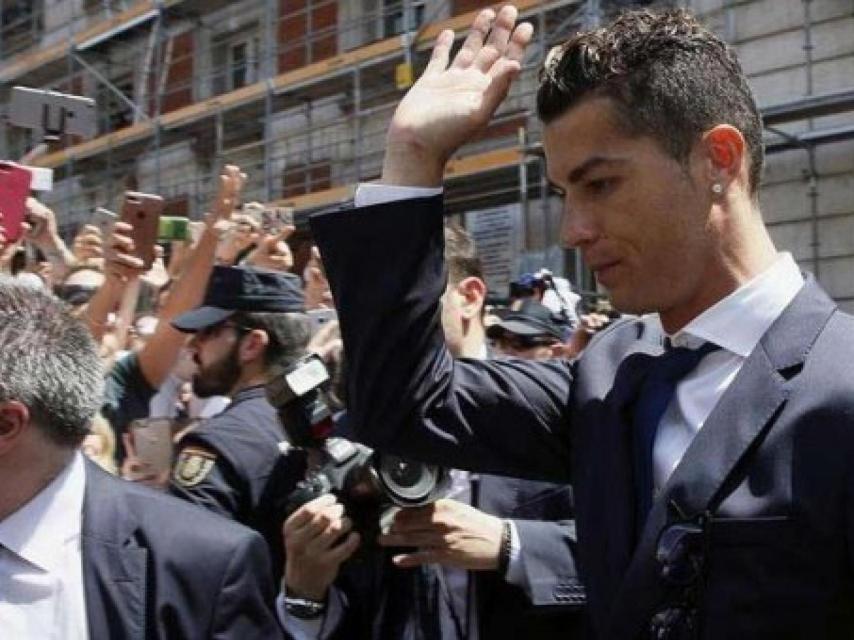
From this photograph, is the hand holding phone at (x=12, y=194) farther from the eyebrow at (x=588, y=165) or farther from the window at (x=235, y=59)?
the window at (x=235, y=59)

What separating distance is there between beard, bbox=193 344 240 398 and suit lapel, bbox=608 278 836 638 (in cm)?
193

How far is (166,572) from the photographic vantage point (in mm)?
1854

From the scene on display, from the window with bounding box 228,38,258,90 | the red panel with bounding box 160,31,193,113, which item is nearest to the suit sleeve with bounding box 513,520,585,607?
the window with bounding box 228,38,258,90

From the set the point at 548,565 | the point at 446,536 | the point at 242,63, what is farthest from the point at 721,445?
the point at 242,63

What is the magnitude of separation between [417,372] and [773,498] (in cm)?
46

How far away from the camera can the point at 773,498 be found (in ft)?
4.54

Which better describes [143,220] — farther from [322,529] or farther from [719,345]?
[719,345]

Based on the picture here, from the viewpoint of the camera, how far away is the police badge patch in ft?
8.95

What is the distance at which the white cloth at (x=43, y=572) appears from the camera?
1807 millimetres

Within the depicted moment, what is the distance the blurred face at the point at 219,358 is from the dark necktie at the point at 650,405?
1840 millimetres

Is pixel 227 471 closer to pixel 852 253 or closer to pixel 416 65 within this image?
pixel 852 253

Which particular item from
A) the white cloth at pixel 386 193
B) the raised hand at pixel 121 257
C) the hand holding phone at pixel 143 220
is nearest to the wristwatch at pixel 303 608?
the white cloth at pixel 386 193

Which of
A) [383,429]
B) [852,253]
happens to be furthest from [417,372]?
[852,253]

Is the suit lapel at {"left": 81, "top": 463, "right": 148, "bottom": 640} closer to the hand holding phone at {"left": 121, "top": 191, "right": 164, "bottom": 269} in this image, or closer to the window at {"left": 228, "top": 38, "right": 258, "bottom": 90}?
the hand holding phone at {"left": 121, "top": 191, "right": 164, "bottom": 269}
